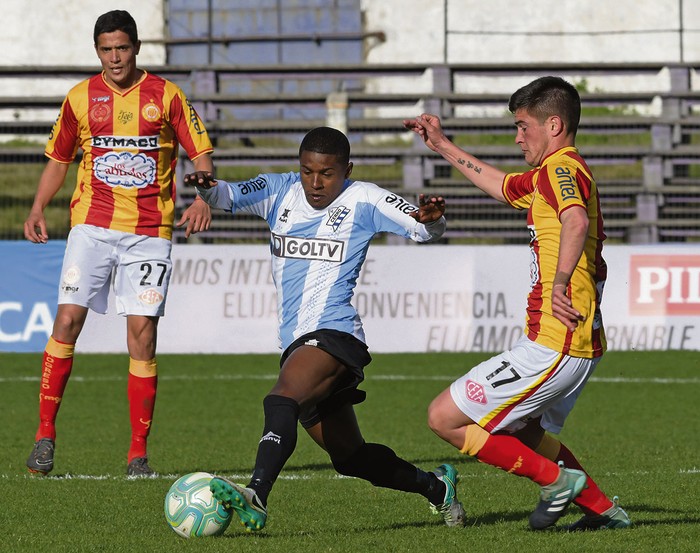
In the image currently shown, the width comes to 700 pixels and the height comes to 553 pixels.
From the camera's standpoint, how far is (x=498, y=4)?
22672 mm

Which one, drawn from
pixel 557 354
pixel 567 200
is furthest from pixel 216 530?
pixel 567 200

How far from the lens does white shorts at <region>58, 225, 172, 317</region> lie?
6.82 m

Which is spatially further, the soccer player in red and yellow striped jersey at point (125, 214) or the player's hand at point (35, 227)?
the player's hand at point (35, 227)

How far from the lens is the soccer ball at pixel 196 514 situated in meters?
4.78

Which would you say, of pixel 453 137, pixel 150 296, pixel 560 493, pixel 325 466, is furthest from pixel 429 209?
pixel 453 137

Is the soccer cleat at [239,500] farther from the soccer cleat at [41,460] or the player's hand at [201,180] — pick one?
the soccer cleat at [41,460]

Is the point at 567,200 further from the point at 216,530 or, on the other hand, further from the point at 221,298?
the point at 221,298

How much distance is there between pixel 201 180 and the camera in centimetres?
524

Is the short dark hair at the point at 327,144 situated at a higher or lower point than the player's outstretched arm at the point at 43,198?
higher

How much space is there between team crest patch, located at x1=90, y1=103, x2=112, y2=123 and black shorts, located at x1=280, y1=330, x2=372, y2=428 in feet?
7.32

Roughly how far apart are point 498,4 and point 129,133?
16.8 metres

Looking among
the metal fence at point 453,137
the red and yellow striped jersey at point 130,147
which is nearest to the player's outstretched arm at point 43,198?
the red and yellow striped jersey at point 130,147

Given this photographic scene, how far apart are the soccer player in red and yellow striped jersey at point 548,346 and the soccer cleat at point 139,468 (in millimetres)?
2284

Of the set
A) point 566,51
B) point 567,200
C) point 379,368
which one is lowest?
point 379,368
